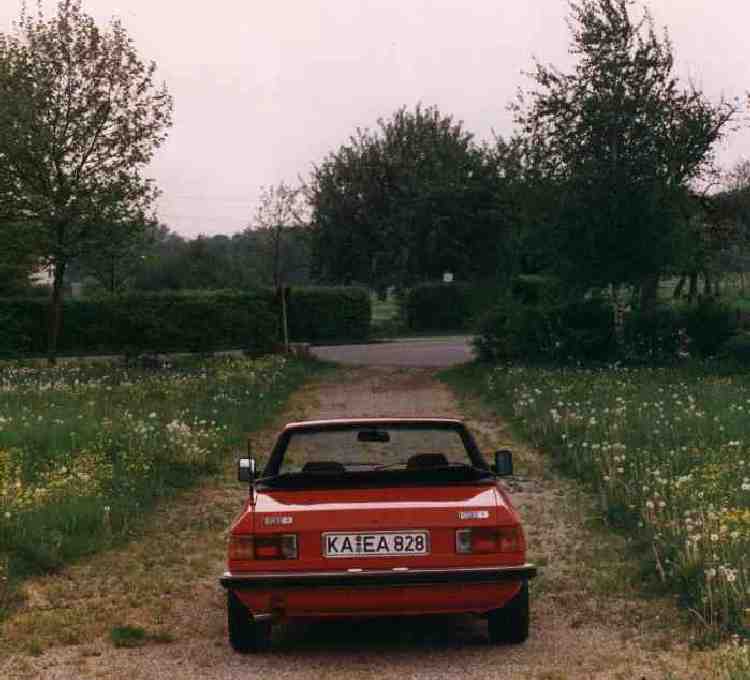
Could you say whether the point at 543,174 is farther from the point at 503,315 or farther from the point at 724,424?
the point at 724,424

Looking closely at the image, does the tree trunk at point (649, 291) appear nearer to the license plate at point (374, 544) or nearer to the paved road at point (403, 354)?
the paved road at point (403, 354)

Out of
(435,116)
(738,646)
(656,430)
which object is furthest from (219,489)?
(435,116)

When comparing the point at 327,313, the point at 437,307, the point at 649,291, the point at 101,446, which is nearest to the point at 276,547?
the point at 101,446

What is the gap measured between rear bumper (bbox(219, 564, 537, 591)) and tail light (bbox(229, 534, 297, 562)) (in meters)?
Answer: 0.10

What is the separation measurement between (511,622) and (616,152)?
24132mm

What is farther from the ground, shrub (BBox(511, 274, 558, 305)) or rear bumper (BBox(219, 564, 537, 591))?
shrub (BBox(511, 274, 558, 305))

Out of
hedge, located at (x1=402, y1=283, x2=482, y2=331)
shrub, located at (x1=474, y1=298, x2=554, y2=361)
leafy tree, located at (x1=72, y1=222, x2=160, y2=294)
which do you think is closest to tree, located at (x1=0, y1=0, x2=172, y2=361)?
leafy tree, located at (x1=72, y1=222, x2=160, y2=294)

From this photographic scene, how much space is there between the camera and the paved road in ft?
116

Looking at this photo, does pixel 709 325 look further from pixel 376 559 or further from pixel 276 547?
pixel 276 547

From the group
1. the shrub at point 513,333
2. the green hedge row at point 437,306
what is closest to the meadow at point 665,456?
the shrub at point 513,333

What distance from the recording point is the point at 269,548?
24.4 feet

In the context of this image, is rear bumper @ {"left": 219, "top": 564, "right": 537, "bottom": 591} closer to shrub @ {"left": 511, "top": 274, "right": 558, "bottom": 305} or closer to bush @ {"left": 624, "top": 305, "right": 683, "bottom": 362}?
bush @ {"left": 624, "top": 305, "right": 683, "bottom": 362}

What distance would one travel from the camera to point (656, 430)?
15656mm

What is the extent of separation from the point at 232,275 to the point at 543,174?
39612mm
